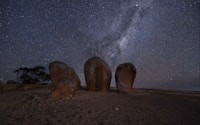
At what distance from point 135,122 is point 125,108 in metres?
2.36

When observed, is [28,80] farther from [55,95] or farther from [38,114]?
[38,114]

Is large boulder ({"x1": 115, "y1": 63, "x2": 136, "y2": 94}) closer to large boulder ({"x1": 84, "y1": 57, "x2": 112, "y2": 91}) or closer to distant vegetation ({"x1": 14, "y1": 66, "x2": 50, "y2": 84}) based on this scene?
large boulder ({"x1": 84, "y1": 57, "x2": 112, "y2": 91})

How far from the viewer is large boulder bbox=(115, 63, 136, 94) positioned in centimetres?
1727

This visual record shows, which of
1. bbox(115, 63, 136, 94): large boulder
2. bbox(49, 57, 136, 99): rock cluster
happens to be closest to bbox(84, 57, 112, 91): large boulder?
bbox(49, 57, 136, 99): rock cluster

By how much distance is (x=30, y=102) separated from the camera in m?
11.7

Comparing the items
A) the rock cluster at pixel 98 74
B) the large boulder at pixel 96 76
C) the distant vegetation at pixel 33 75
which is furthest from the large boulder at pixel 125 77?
the distant vegetation at pixel 33 75

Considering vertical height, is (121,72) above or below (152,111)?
above

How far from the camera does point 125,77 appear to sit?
58.2 feet

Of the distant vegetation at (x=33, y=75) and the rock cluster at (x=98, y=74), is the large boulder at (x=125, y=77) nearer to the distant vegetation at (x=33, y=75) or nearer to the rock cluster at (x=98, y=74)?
the rock cluster at (x=98, y=74)

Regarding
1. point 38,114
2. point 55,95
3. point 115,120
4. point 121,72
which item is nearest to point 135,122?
point 115,120

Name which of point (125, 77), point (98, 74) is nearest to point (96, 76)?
point (98, 74)

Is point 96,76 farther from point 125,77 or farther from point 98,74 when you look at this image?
point 125,77

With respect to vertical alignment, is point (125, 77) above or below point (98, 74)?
below

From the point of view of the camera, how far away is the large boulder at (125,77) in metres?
17.3
